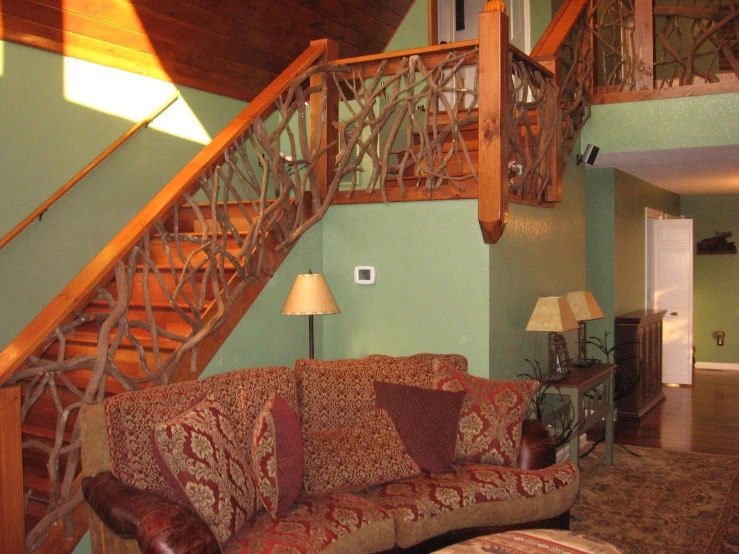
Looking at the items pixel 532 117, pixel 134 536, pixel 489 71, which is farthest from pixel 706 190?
pixel 134 536

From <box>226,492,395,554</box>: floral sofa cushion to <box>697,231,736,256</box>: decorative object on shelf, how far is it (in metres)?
8.18

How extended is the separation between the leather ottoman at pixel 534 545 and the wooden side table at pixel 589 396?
6.14 ft

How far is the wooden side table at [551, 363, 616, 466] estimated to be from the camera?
173 inches

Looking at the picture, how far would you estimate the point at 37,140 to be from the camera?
4.42m

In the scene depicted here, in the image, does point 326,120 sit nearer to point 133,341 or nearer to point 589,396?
point 133,341

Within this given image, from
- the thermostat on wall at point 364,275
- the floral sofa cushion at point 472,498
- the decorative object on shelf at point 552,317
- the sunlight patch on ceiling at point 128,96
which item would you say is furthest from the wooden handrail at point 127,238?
the decorative object on shelf at point 552,317

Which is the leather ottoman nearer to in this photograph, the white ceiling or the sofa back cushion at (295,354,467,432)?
the sofa back cushion at (295,354,467,432)

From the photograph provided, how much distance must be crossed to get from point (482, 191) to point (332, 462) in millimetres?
1749

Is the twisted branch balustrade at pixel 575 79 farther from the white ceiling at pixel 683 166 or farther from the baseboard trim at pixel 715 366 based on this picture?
the baseboard trim at pixel 715 366

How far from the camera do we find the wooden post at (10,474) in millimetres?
2686

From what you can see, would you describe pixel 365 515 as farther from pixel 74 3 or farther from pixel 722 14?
pixel 722 14

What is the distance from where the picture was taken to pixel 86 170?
464 centimetres

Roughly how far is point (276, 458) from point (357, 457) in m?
0.47

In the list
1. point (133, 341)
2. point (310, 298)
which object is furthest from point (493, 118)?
point (133, 341)
